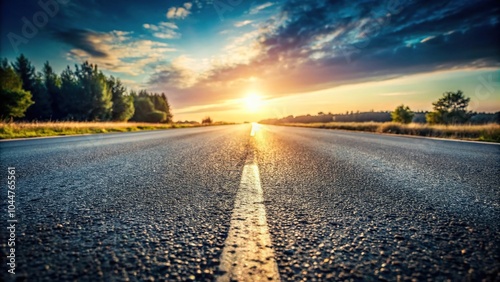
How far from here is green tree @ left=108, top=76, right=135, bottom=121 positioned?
1914 inches

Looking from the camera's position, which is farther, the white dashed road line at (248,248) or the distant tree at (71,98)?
the distant tree at (71,98)

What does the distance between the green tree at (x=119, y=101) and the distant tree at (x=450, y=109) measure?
217 ft

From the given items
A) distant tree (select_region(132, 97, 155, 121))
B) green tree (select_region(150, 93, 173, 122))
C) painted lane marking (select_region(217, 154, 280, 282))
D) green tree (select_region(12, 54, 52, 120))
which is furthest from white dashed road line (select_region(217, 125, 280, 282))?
green tree (select_region(150, 93, 173, 122))

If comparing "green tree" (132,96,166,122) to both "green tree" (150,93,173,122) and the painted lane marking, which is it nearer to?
"green tree" (150,93,173,122)

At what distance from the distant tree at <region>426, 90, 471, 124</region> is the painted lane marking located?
6746 cm

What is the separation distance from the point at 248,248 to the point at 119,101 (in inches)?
2162

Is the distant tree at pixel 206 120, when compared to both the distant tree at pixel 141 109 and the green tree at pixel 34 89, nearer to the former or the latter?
the distant tree at pixel 141 109

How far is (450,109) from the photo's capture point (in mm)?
56406

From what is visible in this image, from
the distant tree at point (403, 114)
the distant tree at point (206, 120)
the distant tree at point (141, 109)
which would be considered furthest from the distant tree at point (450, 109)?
the distant tree at point (141, 109)

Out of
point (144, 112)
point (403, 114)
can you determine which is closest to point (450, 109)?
point (403, 114)

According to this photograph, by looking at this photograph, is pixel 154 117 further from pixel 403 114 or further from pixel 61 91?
pixel 403 114

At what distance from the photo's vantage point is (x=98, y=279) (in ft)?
2.75

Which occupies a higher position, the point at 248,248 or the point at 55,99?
the point at 55,99

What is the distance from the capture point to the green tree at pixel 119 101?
48.6m
